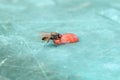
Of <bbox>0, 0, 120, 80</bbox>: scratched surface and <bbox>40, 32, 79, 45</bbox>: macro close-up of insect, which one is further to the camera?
<bbox>40, 32, 79, 45</bbox>: macro close-up of insect

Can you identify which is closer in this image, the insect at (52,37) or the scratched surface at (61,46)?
the scratched surface at (61,46)

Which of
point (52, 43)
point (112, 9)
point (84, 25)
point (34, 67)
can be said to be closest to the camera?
point (34, 67)

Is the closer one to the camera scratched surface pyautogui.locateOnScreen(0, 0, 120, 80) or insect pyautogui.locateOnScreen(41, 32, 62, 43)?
scratched surface pyautogui.locateOnScreen(0, 0, 120, 80)

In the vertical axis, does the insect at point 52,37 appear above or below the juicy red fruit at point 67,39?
above

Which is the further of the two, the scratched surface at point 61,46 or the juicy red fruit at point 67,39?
the juicy red fruit at point 67,39

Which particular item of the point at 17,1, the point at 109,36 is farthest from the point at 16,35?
the point at 17,1

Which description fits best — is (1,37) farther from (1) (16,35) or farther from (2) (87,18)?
(2) (87,18)

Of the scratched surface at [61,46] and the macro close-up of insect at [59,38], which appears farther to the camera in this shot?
the macro close-up of insect at [59,38]

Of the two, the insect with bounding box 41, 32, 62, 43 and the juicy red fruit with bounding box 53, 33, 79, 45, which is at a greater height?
the insect with bounding box 41, 32, 62, 43
